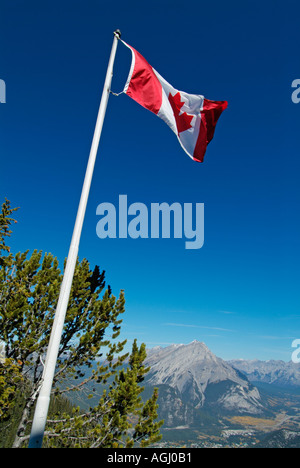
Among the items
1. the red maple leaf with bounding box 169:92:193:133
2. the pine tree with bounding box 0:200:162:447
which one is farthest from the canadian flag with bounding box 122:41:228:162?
the pine tree with bounding box 0:200:162:447

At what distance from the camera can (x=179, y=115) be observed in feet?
34.0

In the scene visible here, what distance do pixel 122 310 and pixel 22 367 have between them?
4.74 m

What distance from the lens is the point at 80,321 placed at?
40.2 ft

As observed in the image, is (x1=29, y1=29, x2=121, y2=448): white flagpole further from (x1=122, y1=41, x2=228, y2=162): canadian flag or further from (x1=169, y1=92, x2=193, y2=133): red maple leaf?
(x1=169, y1=92, x2=193, y2=133): red maple leaf

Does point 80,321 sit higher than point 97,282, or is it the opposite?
point 97,282

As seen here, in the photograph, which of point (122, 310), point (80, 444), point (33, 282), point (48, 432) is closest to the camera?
point (80, 444)

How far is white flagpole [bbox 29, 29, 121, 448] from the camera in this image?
212 inches

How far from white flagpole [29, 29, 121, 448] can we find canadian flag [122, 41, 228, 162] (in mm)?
999

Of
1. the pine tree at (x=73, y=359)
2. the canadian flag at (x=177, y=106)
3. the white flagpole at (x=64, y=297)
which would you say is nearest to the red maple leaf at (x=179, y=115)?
the canadian flag at (x=177, y=106)

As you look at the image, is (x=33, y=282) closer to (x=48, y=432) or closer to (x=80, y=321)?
(x=80, y=321)

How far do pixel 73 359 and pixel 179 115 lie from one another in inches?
444

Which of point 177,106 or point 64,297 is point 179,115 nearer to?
point 177,106
